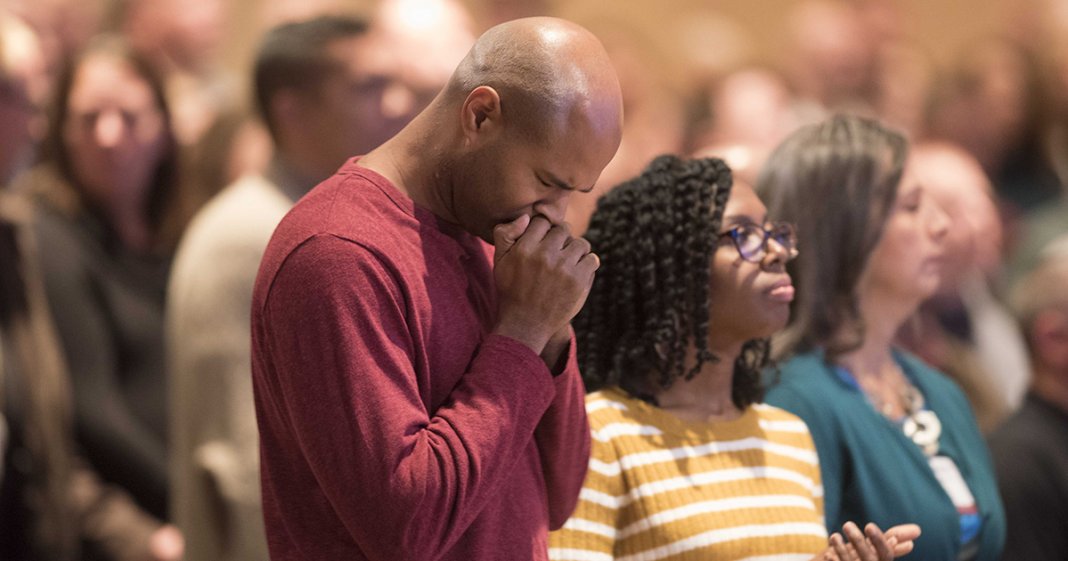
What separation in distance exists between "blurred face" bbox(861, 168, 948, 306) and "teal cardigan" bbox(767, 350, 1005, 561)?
212 millimetres

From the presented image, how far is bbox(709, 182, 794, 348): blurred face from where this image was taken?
2322 mm

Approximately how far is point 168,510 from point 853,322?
1.82 metres

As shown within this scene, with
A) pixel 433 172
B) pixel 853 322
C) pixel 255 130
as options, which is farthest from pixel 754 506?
pixel 255 130

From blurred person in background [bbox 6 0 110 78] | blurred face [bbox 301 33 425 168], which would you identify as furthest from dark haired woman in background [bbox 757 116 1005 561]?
blurred person in background [bbox 6 0 110 78]

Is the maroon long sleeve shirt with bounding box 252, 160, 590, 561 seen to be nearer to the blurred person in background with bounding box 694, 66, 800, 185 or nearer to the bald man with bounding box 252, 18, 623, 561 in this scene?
the bald man with bounding box 252, 18, 623, 561

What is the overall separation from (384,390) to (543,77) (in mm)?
418

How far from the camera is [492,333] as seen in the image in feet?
5.77

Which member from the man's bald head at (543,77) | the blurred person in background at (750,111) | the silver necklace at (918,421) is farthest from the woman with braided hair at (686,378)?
the blurred person in background at (750,111)

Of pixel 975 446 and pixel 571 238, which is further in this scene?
pixel 975 446

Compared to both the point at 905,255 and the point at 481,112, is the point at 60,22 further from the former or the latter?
the point at 481,112

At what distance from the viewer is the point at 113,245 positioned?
378 centimetres

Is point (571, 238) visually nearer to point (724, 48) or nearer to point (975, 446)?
point (975, 446)

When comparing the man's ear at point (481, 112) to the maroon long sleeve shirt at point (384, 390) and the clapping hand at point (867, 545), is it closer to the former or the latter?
the maroon long sleeve shirt at point (384, 390)

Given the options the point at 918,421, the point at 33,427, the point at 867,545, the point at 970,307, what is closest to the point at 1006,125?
the point at 970,307
